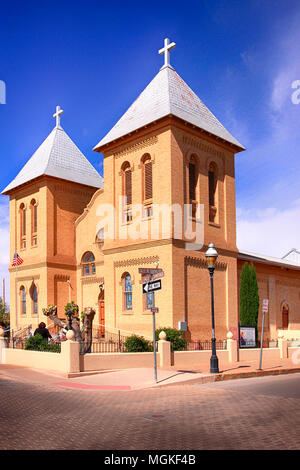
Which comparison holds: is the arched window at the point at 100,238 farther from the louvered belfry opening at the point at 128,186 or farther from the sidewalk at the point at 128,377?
the sidewalk at the point at 128,377

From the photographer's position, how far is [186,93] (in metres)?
29.5

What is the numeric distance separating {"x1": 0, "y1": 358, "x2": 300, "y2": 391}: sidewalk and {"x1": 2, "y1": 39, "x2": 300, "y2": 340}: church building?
584cm

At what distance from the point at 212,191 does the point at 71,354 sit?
1473cm

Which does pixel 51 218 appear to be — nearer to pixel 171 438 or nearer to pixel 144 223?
pixel 144 223

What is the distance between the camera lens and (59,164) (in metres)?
34.9

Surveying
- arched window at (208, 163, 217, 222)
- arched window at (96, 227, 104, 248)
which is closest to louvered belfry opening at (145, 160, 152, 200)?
arched window at (208, 163, 217, 222)

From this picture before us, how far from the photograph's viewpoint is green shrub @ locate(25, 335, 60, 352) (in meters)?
21.0

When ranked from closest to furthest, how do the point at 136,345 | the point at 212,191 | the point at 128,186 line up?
the point at 136,345 < the point at 128,186 < the point at 212,191

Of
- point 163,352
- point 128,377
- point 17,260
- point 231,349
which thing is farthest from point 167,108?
point 17,260

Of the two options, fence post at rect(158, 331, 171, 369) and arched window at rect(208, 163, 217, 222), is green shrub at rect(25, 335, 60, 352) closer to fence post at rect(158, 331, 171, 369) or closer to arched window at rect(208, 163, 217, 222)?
fence post at rect(158, 331, 171, 369)

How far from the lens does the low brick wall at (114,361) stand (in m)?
18.2

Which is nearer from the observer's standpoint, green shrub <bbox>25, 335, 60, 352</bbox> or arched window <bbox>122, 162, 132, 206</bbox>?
green shrub <bbox>25, 335, 60, 352</bbox>

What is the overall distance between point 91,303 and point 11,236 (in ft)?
30.2

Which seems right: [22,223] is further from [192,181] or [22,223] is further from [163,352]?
[163,352]
